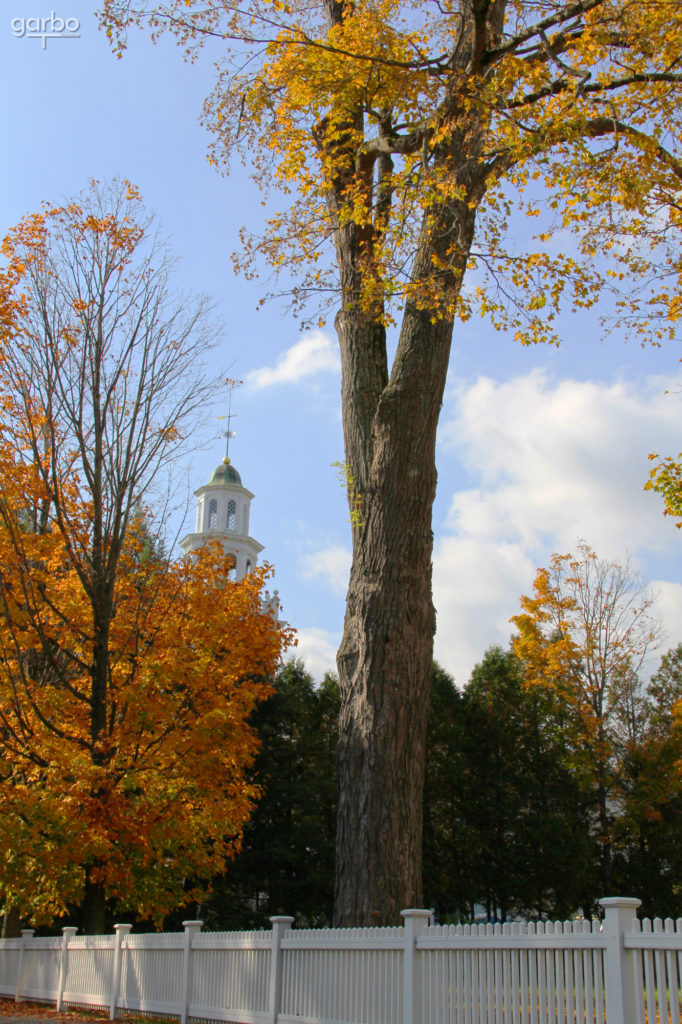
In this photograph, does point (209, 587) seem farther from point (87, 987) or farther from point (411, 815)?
point (411, 815)

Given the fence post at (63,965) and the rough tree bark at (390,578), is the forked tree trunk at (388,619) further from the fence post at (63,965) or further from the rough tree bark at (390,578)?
the fence post at (63,965)

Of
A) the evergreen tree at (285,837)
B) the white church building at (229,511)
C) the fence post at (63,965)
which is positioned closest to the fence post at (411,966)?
the fence post at (63,965)

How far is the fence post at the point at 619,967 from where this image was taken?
497cm

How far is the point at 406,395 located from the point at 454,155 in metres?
2.66

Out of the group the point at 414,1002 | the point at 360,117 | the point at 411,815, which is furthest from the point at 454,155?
the point at 414,1002

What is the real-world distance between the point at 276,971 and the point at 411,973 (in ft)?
6.70

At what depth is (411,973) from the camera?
6.48m

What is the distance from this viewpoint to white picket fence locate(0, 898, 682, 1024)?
16.5 feet

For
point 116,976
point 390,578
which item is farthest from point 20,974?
point 390,578

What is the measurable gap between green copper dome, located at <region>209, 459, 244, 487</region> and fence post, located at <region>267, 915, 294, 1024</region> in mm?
32501

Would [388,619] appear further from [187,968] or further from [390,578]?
[187,968]

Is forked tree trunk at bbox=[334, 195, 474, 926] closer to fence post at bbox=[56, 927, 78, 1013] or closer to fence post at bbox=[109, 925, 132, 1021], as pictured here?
fence post at bbox=[109, 925, 132, 1021]

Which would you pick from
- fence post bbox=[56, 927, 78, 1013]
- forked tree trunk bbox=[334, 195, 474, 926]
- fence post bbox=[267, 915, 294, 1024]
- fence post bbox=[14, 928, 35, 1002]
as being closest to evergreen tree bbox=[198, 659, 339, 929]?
fence post bbox=[14, 928, 35, 1002]

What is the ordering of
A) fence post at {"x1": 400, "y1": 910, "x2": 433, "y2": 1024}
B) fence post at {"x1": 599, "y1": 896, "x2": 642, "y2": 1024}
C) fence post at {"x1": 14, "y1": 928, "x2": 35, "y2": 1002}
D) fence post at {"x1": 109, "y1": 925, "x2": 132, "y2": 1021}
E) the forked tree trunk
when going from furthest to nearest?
fence post at {"x1": 14, "y1": 928, "x2": 35, "y2": 1002}, fence post at {"x1": 109, "y1": 925, "x2": 132, "y2": 1021}, the forked tree trunk, fence post at {"x1": 400, "y1": 910, "x2": 433, "y2": 1024}, fence post at {"x1": 599, "y1": 896, "x2": 642, "y2": 1024}
